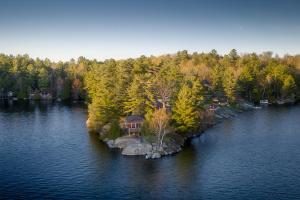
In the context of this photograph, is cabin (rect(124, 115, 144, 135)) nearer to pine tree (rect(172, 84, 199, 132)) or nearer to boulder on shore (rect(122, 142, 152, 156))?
boulder on shore (rect(122, 142, 152, 156))

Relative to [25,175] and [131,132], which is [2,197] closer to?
[25,175]

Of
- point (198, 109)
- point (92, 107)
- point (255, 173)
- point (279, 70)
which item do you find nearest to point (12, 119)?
point (92, 107)

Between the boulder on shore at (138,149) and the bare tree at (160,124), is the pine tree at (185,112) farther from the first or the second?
the boulder on shore at (138,149)

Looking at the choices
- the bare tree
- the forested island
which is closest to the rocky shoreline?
the forested island

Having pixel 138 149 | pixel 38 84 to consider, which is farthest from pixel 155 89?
pixel 38 84

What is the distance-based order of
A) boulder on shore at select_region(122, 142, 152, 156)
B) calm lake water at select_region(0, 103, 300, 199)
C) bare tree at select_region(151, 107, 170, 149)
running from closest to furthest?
calm lake water at select_region(0, 103, 300, 199) < boulder on shore at select_region(122, 142, 152, 156) < bare tree at select_region(151, 107, 170, 149)

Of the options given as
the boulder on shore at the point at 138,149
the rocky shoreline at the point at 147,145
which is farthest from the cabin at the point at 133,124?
the boulder on shore at the point at 138,149
